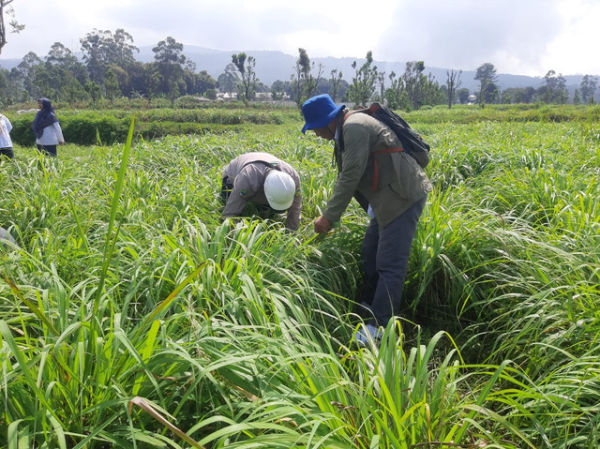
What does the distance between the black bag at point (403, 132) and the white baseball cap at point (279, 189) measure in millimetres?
692

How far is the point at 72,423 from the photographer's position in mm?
1039

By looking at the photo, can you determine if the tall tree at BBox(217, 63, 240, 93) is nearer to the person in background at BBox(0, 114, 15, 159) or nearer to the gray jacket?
the person in background at BBox(0, 114, 15, 159)

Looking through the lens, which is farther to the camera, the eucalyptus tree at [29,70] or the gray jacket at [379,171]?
the eucalyptus tree at [29,70]

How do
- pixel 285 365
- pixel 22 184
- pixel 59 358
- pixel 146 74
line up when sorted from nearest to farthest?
pixel 59 358, pixel 285 365, pixel 22 184, pixel 146 74

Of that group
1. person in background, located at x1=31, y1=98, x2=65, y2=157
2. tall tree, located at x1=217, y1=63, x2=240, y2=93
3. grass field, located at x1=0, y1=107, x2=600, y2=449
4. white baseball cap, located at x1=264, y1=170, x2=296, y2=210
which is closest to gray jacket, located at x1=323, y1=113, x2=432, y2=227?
grass field, located at x1=0, y1=107, x2=600, y2=449

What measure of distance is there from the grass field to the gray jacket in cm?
43

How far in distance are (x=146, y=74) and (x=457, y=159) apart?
190ft

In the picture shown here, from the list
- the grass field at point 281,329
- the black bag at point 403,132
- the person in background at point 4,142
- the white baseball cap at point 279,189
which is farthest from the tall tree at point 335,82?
the black bag at point 403,132

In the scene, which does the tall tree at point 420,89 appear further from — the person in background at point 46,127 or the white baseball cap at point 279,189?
the white baseball cap at point 279,189

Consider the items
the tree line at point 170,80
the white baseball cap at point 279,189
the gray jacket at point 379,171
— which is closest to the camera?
the gray jacket at point 379,171

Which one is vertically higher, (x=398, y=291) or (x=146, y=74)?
(x=146, y=74)

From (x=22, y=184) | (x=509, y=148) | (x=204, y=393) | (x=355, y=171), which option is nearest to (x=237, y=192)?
(x=355, y=171)

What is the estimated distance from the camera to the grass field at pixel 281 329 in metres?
1.04

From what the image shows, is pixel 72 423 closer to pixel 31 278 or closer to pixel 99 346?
pixel 99 346
